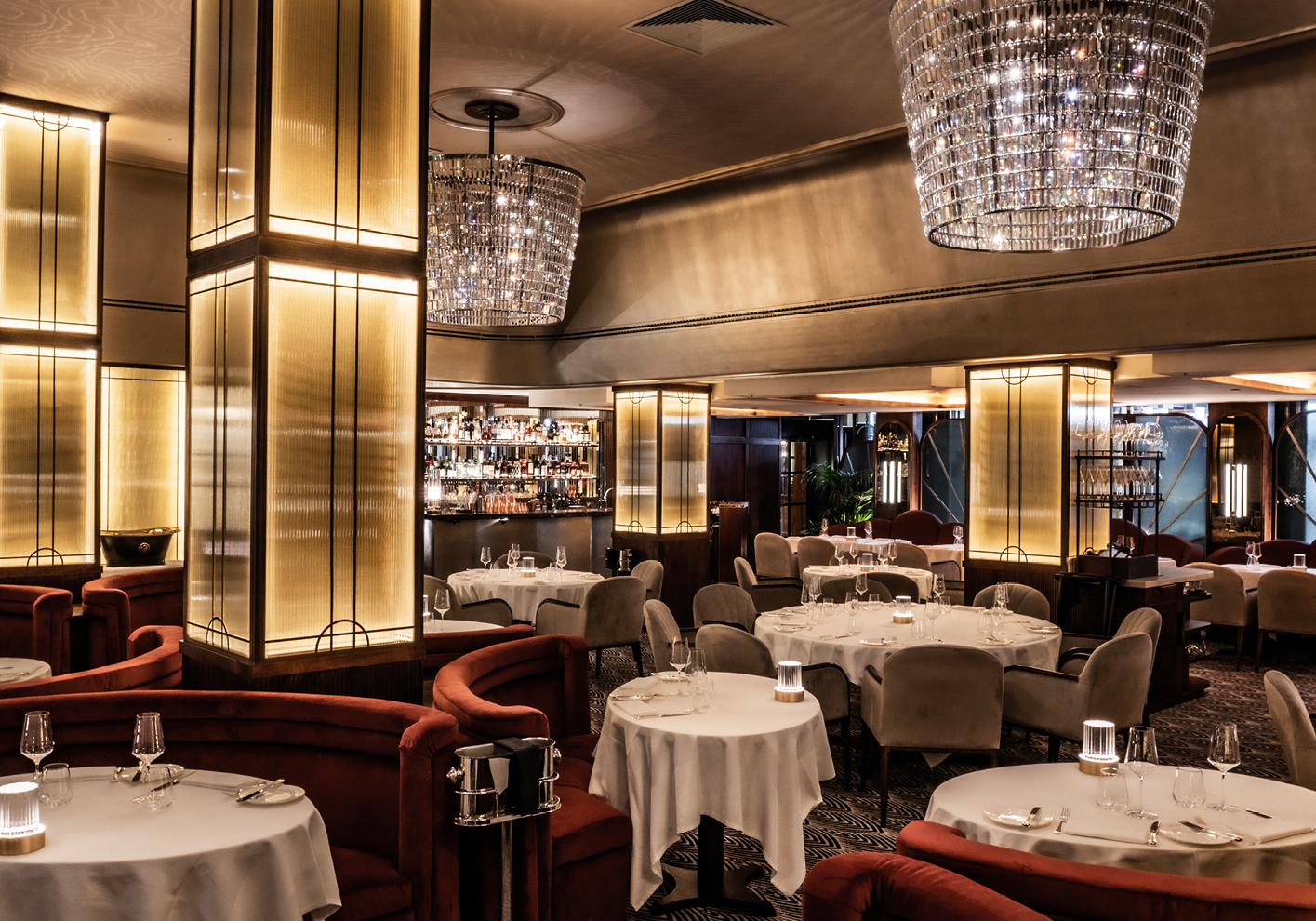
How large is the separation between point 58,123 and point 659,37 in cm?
445

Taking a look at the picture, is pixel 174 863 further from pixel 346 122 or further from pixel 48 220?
pixel 48 220

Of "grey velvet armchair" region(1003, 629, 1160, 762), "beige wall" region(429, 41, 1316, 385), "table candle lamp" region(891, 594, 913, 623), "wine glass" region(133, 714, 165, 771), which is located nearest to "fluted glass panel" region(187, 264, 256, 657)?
"wine glass" region(133, 714, 165, 771)

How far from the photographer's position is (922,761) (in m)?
6.73

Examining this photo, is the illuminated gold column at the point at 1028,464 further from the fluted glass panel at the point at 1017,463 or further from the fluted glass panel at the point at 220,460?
the fluted glass panel at the point at 220,460

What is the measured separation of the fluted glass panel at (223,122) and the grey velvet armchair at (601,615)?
4.63m

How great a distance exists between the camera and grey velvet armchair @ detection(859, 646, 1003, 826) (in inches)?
209

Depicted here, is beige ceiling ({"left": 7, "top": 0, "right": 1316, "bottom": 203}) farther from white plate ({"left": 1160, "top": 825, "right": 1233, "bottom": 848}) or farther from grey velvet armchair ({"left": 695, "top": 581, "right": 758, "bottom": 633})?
white plate ({"left": 1160, "top": 825, "right": 1233, "bottom": 848})

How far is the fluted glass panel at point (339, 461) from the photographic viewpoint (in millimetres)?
3916

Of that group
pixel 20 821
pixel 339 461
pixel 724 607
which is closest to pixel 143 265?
pixel 724 607

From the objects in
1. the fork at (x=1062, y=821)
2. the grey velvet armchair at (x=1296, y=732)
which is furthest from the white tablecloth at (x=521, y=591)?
the fork at (x=1062, y=821)

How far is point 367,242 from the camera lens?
416 cm

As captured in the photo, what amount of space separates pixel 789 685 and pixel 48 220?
612 centimetres

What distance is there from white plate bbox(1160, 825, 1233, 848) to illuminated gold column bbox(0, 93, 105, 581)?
6866mm

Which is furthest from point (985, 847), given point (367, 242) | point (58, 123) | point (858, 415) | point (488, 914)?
point (858, 415)
